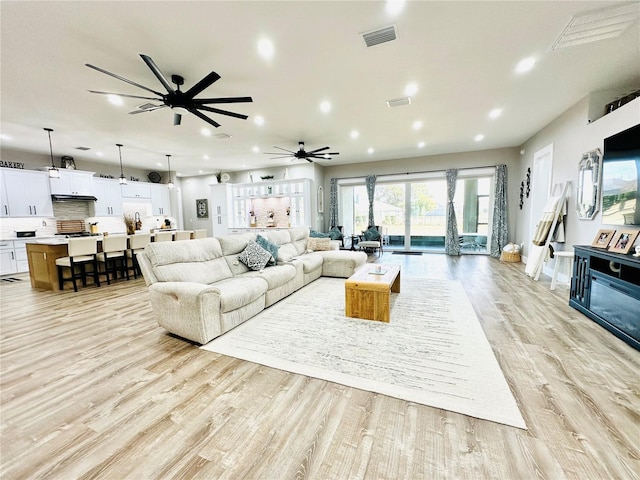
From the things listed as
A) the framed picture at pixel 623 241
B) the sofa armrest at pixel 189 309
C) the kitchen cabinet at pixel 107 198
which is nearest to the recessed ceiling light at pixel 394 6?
the sofa armrest at pixel 189 309

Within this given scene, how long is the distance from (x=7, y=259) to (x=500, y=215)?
41.9 feet

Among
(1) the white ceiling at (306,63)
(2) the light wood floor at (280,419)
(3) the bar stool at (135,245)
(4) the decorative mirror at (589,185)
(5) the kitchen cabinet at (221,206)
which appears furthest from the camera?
(5) the kitchen cabinet at (221,206)

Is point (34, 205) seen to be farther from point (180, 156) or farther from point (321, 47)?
point (321, 47)

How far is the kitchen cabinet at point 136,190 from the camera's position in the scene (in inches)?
339

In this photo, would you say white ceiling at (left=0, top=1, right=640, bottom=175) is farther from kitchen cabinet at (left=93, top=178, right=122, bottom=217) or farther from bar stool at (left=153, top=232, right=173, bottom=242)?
kitchen cabinet at (left=93, top=178, right=122, bottom=217)

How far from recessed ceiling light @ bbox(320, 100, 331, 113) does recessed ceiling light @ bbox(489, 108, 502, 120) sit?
2.89 m

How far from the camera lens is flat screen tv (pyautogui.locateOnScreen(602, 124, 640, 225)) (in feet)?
9.49

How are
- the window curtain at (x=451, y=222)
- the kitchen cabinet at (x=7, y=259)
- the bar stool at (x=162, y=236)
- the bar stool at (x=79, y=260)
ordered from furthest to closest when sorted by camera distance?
the window curtain at (x=451, y=222)
the bar stool at (x=162, y=236)
the kitchen cabinet at (x=7, y=259)
the bar stool at (x=79, y=260)

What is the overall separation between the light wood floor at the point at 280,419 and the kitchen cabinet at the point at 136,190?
285 inches

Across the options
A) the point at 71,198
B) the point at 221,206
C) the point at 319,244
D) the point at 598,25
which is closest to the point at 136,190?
the point at 71,198

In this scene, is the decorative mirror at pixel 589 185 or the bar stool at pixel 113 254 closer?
the decorative mirror at pixel 589 185

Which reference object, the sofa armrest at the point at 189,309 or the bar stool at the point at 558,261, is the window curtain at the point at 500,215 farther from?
the sofa armrest at the point at 189,309

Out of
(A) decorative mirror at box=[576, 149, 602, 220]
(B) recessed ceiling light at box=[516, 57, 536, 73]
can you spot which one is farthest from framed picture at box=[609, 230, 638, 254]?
(B) recessed ceiling light at box=[516, 57, 536, 73]

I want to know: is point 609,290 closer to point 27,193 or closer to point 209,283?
point 209,283
